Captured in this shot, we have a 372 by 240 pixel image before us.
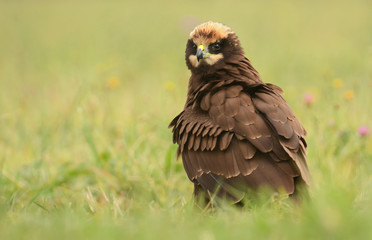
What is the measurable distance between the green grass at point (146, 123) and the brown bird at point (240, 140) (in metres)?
0.21

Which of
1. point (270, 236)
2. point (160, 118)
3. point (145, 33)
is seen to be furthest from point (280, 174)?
point (145, 33)

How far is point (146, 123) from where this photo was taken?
6.23 m

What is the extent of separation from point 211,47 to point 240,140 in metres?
1.06

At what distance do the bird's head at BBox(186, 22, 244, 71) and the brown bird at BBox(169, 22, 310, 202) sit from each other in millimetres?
230

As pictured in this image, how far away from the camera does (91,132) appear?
19.4 ft

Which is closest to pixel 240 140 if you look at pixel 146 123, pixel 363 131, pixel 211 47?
pixel 211 47

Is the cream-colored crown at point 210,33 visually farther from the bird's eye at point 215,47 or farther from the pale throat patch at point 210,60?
the pale throat patch at point 210,60

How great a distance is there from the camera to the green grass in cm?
297

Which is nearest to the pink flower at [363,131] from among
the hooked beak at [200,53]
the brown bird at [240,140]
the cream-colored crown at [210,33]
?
the brown bird at [240,140]

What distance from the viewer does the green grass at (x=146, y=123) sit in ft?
9.75

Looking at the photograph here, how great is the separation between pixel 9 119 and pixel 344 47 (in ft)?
20.9

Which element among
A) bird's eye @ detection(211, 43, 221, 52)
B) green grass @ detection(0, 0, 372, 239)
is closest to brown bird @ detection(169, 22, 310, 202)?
green grass @ detection(0, 0, 372, 239)

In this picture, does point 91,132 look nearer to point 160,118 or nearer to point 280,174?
point 160,118

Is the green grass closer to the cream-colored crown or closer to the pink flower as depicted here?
the pink flower
